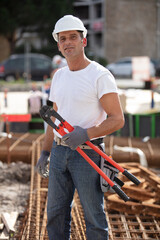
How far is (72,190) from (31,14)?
97.2 ft

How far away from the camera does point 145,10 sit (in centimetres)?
4059

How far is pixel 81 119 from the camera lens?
275cm

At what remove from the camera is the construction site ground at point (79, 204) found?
151 inches

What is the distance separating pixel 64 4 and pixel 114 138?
27.1 meters

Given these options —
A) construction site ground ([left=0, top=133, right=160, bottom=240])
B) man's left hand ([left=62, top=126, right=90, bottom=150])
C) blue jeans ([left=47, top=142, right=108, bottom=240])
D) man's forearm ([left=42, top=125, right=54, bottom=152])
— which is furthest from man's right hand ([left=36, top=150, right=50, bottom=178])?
construction site ground ([left=0, top=133, right=160, bottom=240])

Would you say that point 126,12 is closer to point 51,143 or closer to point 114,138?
point 114,138

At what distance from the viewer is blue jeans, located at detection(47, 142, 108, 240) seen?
2.72m

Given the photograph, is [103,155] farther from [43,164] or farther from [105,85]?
[43,164]

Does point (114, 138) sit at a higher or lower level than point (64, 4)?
lower

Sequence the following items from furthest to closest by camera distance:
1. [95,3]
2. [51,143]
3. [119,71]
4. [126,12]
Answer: [95,3]
[126,12]
[119,71]
[51,143]

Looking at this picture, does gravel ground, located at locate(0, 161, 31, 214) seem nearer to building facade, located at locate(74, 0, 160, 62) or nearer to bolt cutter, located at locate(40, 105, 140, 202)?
bolt cutter, located at locate(40, 105, 140, 202)

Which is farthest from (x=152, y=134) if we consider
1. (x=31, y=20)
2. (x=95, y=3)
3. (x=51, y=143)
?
(x=95, y=3)

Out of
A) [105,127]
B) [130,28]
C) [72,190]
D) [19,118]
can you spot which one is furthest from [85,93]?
[130,28]

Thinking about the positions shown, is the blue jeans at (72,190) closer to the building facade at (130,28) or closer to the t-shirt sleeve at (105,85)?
the t-shirt sleeve at (105,85)
